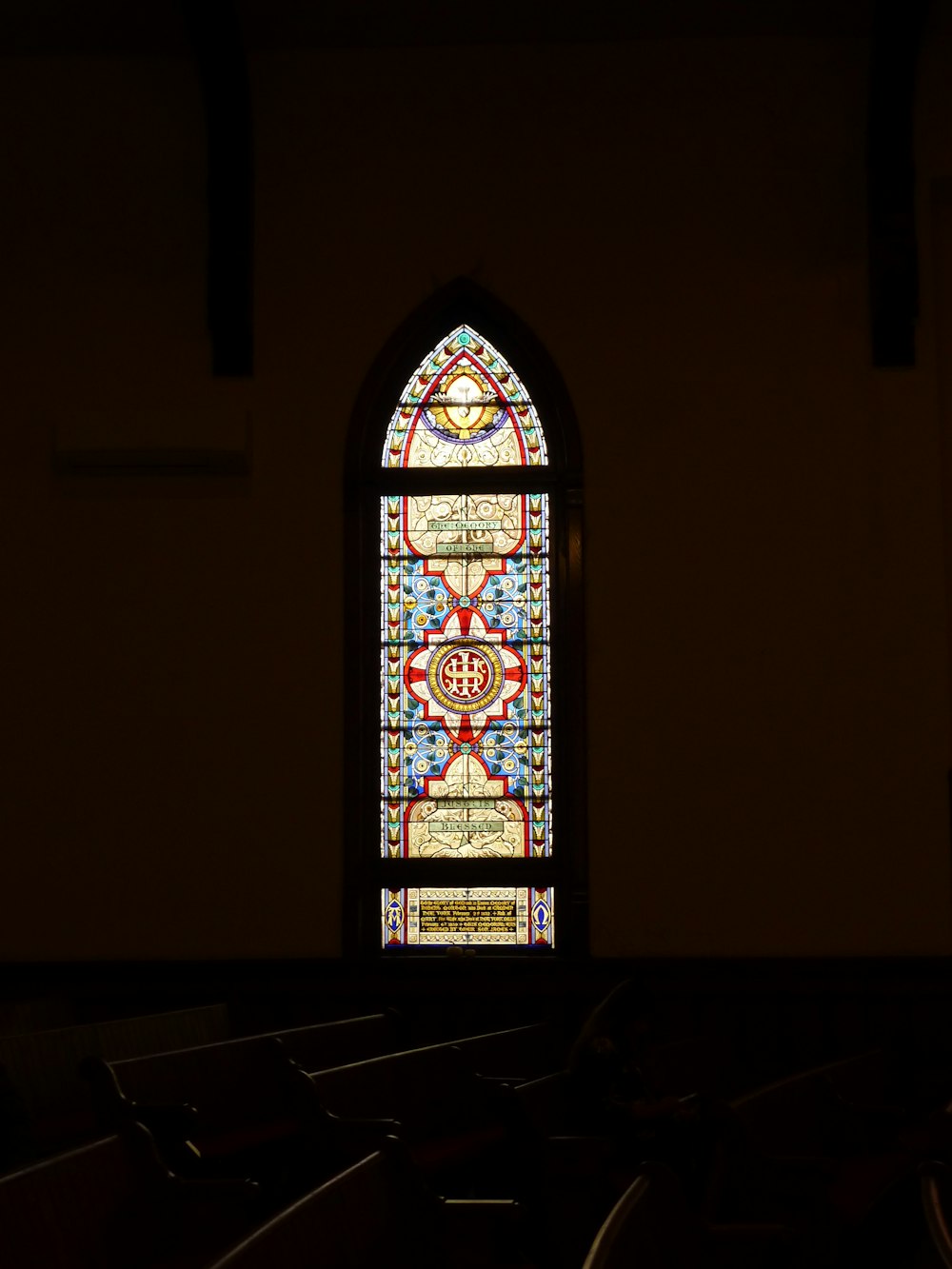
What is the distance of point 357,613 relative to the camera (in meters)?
6.50

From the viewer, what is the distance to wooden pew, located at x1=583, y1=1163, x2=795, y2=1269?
2271 mm

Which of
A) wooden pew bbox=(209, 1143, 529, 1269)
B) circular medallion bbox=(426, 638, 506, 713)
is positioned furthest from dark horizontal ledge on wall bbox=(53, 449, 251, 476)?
wooden pew bbox=(209, 1143, 529, 1269)

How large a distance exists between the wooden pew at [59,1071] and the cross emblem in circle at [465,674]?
75.5 inches

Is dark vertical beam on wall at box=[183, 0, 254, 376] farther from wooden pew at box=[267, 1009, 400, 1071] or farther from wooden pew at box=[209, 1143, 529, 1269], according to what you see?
wooden pew at box=[209, 1143, 529, 1269]

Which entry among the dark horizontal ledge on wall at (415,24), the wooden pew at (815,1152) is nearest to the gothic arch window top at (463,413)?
the dark horizontal ledge on wall at (415,24)

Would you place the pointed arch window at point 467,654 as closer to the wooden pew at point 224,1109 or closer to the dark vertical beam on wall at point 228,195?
the dark vertical beam on wall at point 228,195

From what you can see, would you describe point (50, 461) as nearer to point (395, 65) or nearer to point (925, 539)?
point (395, 65)

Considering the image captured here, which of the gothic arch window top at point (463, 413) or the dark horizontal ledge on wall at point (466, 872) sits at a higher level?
the gothic arch window top at point (463, 413)

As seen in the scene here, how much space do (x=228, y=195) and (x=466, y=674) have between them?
2332 mm

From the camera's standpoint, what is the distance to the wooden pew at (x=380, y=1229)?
7.77 feet

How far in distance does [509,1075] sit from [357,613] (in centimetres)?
220

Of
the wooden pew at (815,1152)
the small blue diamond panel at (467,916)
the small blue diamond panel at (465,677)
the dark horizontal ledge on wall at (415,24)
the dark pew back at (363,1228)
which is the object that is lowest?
the wooden pew at (815,1152)

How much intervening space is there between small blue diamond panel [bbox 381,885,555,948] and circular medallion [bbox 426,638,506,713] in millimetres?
812

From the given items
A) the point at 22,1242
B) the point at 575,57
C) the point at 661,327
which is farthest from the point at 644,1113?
the point at 575,57
